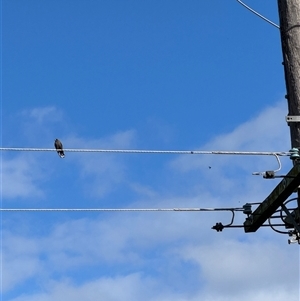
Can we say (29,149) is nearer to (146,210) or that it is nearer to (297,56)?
(146,210)

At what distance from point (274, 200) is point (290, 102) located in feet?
3.49

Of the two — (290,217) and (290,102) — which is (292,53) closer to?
(290,102)

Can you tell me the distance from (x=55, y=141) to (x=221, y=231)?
154 inches

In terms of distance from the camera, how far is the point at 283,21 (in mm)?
8992

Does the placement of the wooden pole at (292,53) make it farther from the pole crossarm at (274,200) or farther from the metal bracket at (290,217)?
the metal bracket at (290,217)

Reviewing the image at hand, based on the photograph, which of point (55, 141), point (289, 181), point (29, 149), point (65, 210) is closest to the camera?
point (289, 181)

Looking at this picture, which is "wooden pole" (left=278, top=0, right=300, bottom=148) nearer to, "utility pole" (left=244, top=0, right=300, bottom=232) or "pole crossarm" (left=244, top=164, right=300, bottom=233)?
"utility pole" (left=244, top=0, right=300, bottom=232)

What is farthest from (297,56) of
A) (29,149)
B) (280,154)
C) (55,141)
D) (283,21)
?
(55,141)

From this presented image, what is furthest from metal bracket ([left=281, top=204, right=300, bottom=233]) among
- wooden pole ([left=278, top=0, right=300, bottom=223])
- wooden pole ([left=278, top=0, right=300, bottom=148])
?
wooden pole ([left=278, top=0, right=300, bottom=148])

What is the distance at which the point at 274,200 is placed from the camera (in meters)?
8.42

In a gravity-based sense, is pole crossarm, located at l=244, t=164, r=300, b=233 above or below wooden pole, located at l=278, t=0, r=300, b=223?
below

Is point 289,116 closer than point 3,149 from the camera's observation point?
Yes

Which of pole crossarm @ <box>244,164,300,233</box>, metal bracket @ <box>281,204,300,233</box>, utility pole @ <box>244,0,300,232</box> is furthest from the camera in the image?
metal bracket @ <box>281,204,300,233</box>

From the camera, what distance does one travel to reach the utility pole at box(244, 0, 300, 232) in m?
8.23
